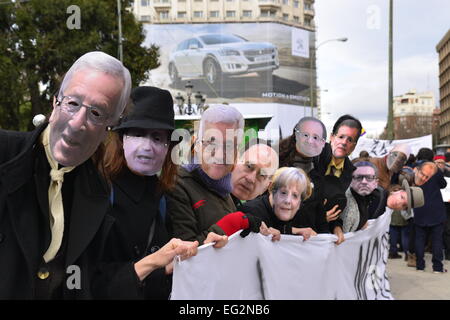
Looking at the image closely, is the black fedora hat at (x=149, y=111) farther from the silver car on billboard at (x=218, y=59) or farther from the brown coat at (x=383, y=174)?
the silver car on billboard at (x=218, y=59)

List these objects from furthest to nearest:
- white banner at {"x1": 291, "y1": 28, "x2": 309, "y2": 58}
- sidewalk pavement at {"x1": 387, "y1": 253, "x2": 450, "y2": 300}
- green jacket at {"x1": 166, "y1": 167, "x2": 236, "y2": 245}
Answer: white banner at {"x1": 291, "y1": 28, "x2": 309, "y2": 58} → sidewalk pavement at {"x1": 387, "y1": 253, "x2": 450, "y2": 300} → green jacket at {"x1": 166, "y1": 167, "x2": 236, "y2": 245}

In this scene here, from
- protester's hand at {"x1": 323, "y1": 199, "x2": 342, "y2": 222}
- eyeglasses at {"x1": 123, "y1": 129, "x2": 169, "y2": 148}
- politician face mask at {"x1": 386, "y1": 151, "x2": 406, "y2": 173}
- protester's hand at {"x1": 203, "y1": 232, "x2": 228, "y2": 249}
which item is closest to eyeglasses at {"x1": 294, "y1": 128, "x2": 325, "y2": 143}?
protester's hand at {"x1": 323, "y1": 199, "x2": 342, "y2": 222}

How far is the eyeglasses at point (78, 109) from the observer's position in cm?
160

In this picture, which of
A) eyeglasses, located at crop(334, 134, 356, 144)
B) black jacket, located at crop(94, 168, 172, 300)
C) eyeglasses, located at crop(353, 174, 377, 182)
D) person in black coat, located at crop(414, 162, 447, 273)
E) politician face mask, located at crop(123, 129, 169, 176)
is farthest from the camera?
person in black coat, located at crop(414, 162, 447, 273)

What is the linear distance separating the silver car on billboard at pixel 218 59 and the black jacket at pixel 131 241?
176 ft

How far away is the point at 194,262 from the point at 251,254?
27.7 inches

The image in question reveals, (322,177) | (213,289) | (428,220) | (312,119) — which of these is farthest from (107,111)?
(428,220)

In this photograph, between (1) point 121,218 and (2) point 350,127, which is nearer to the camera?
(1) point 121,218

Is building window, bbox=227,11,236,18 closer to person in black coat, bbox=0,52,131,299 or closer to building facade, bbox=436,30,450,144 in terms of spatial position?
building facade, bbox=436,30,450,144

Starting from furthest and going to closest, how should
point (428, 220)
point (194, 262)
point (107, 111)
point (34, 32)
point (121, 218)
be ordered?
1. point (34, 32)
2. point (428, 220)
3. point (194, 262)
4. point (121, 218)
5. point (107, 111)

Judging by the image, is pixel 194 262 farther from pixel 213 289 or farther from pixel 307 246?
pixel 307 246

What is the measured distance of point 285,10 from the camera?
58.6 metres

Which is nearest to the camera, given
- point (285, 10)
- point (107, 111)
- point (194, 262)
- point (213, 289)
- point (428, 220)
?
point (107, 111)

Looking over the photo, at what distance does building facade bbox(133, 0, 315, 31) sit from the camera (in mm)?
57656
